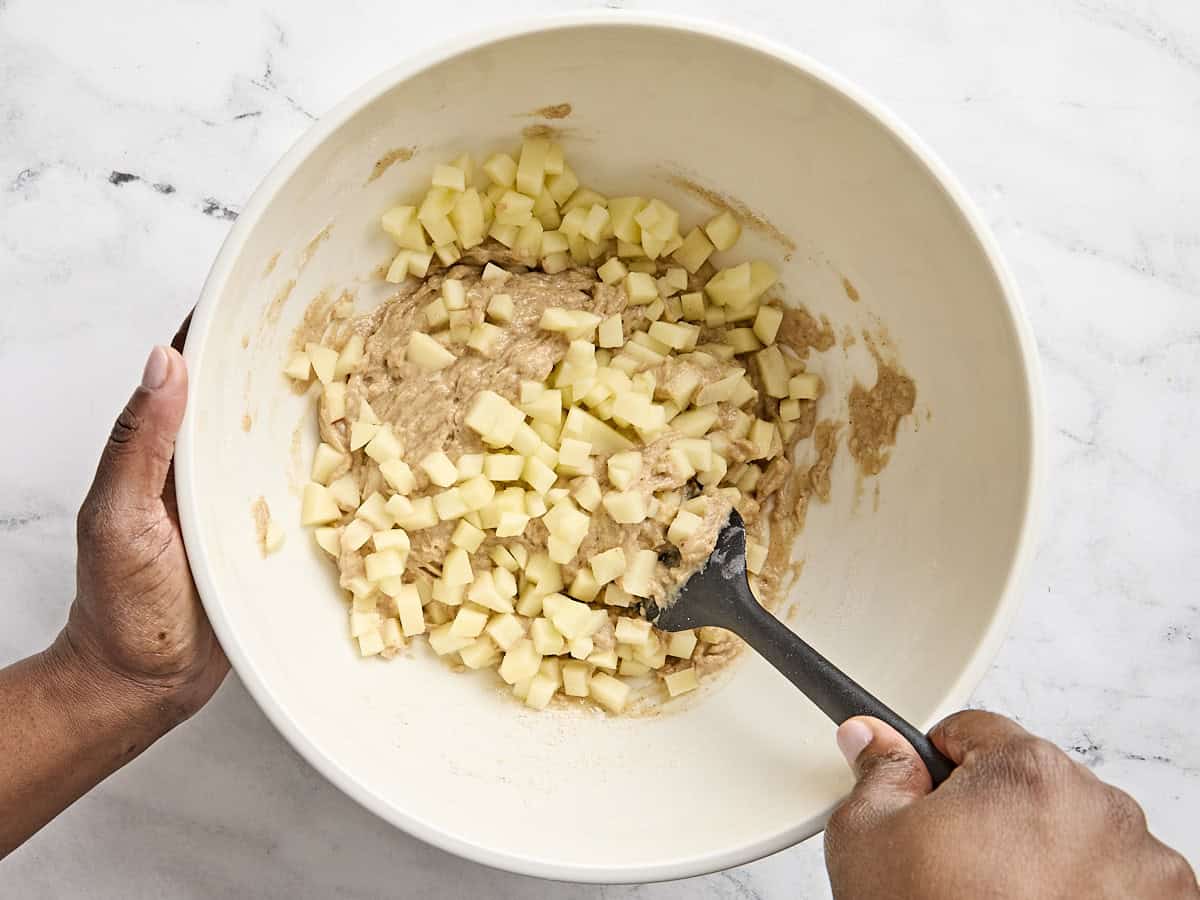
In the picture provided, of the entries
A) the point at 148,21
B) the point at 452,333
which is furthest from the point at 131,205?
the point at 452,333

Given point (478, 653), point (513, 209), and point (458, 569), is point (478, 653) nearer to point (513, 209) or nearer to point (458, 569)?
point (458, 569)

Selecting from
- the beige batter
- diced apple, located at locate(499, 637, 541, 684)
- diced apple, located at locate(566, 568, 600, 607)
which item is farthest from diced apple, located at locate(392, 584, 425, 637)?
diced apple, located at locate(566, 568, 600, 607)

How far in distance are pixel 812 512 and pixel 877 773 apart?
605mm

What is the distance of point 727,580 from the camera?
182 centimetres

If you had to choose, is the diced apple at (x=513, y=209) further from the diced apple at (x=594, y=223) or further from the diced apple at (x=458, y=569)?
the diced apple at (x=458, y=569)

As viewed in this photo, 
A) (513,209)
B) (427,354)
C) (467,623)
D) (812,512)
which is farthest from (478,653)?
(513,209)

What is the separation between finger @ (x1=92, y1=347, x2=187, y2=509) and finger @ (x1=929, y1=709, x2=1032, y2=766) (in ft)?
3.82

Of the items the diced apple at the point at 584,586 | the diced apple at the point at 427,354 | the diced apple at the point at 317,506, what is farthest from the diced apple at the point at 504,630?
the diced apple at the point at 427,354

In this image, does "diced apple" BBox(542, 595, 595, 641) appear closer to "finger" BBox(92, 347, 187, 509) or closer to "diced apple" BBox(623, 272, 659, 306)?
"diced apple" BBox(623, 272, 659, 306)

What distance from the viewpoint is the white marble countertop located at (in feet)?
6.56

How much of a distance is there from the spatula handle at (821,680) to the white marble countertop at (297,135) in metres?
0.58

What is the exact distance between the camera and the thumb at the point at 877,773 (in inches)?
56.1

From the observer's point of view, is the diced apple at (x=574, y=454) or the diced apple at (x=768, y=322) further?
the diced apple at (x=768, y=322)

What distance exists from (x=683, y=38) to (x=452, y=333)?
63cm
